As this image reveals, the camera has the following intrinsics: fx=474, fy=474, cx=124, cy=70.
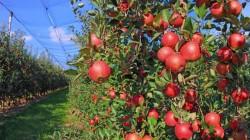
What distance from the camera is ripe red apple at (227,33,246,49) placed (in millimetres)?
1954

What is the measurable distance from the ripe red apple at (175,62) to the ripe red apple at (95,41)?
33cm

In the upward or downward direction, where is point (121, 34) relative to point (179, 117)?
upward

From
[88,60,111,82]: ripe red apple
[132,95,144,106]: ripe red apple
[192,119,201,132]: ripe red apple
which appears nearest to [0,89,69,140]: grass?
[132,95,144,106]: ripe red apple

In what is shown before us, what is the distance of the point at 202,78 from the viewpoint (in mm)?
2609

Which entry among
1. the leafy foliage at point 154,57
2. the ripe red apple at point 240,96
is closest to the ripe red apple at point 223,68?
the leafy foliage at point 154,57

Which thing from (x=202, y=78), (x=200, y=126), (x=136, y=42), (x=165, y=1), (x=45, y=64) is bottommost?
(x=200, y=126)

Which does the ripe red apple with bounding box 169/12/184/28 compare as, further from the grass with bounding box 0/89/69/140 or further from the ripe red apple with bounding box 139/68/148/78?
the grass with bounding box 0/89/69/140

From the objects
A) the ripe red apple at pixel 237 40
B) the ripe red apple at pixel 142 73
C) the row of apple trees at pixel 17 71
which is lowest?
the ripe red apple at pixel 142 73

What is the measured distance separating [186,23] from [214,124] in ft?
1.63

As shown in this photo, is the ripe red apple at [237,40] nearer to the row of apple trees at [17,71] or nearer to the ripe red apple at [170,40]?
the ripe red apple at [170,40]

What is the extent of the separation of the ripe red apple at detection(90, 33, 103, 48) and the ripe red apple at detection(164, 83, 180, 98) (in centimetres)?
34

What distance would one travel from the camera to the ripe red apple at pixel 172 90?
6.40 feet

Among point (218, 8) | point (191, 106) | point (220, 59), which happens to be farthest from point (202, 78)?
point (218, 8)

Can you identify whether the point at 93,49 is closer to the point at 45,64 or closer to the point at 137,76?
the point at 137,76
